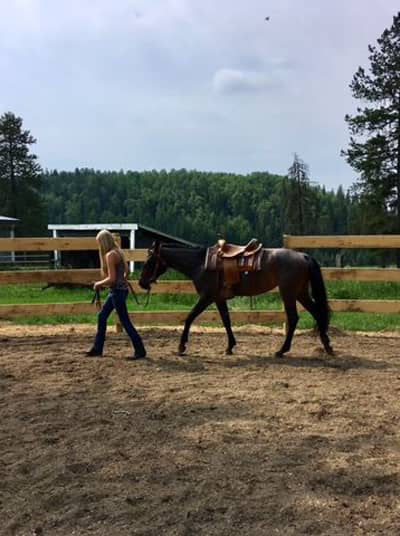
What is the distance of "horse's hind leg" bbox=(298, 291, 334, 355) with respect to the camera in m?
7.35

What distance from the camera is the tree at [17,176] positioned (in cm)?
5172

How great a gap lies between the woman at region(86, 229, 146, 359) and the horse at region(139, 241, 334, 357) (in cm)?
64

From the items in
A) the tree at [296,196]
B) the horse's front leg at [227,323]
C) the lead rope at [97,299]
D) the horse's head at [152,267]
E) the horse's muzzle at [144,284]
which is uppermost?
the tree at [296,196]

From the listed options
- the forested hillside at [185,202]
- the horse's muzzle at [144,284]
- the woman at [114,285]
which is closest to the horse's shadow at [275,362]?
the woman at [114,285]

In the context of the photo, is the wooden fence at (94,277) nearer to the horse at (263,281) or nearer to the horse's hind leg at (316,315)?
the horse at (263,281)

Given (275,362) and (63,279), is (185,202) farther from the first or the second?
(275,362)

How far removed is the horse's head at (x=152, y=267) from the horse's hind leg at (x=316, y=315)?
1.91 m

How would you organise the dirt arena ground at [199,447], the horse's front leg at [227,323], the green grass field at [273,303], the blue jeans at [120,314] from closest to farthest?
the dirt arena ground at [199,447]
the blue jeans at [120,314]
the horse's front leg at [227,323]
the green grass field at [273,303]

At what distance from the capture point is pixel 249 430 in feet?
13.9

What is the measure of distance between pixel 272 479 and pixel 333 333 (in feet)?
19.9

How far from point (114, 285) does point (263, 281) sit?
1.92 metres

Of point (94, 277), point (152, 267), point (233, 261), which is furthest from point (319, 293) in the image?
point (94, 277)

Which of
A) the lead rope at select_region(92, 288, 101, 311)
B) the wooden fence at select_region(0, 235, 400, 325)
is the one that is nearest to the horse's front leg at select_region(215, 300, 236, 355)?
the wooden fence at select_region(0, 235, 400, 325)

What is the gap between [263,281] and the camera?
24.5 ft
